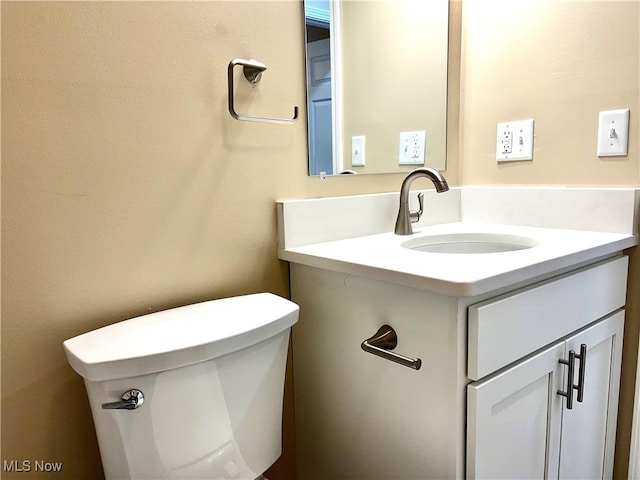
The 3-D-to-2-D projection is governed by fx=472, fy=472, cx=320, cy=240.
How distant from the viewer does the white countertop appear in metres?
0.78

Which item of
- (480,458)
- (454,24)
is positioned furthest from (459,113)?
(480,458)

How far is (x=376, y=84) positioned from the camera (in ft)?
4.46

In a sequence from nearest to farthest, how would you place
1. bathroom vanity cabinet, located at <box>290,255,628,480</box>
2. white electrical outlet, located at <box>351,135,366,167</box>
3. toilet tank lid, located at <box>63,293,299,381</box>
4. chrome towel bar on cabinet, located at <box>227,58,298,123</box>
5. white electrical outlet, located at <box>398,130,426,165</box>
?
1. toilet tank lid, located at <box>63,293,299,381</box>
2. bathroom vanity cabinet, located at <box>290,255,628,480</box>
3. chrome towel bar on cabinet, located at <box>227,58,298,123</box>
4. white electrical outlet, located at <box>351,135,366,167</box>
5. white electrical outlet, located at <box>398,130,426,165</box>

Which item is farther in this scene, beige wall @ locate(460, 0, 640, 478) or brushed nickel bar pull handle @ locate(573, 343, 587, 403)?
beige wall @ locate(460, 0, 640, 478)

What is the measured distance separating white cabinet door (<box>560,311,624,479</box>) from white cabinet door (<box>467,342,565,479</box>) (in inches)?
2.6

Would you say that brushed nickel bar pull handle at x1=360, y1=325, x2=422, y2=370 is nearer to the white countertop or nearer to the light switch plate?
the white countertop

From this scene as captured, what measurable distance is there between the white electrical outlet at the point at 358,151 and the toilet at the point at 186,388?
0.53 meters

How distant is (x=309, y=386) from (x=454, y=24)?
3.81 feet

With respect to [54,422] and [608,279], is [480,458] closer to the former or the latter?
[608,279]

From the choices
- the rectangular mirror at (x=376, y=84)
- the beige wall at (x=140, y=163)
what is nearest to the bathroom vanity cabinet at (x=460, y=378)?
the beige wall at (x=140, y=163)

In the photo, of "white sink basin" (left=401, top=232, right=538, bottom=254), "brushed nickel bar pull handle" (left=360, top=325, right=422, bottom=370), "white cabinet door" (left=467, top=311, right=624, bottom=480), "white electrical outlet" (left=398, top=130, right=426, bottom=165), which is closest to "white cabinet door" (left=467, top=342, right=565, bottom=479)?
"white cabinet door" (left=467, top=311, right=624, bottom=480)

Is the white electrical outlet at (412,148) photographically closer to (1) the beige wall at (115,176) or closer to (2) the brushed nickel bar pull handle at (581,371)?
(1) the beige wall at (115,176)

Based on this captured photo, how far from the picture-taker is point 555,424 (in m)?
1.01

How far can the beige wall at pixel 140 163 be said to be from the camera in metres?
0.79
